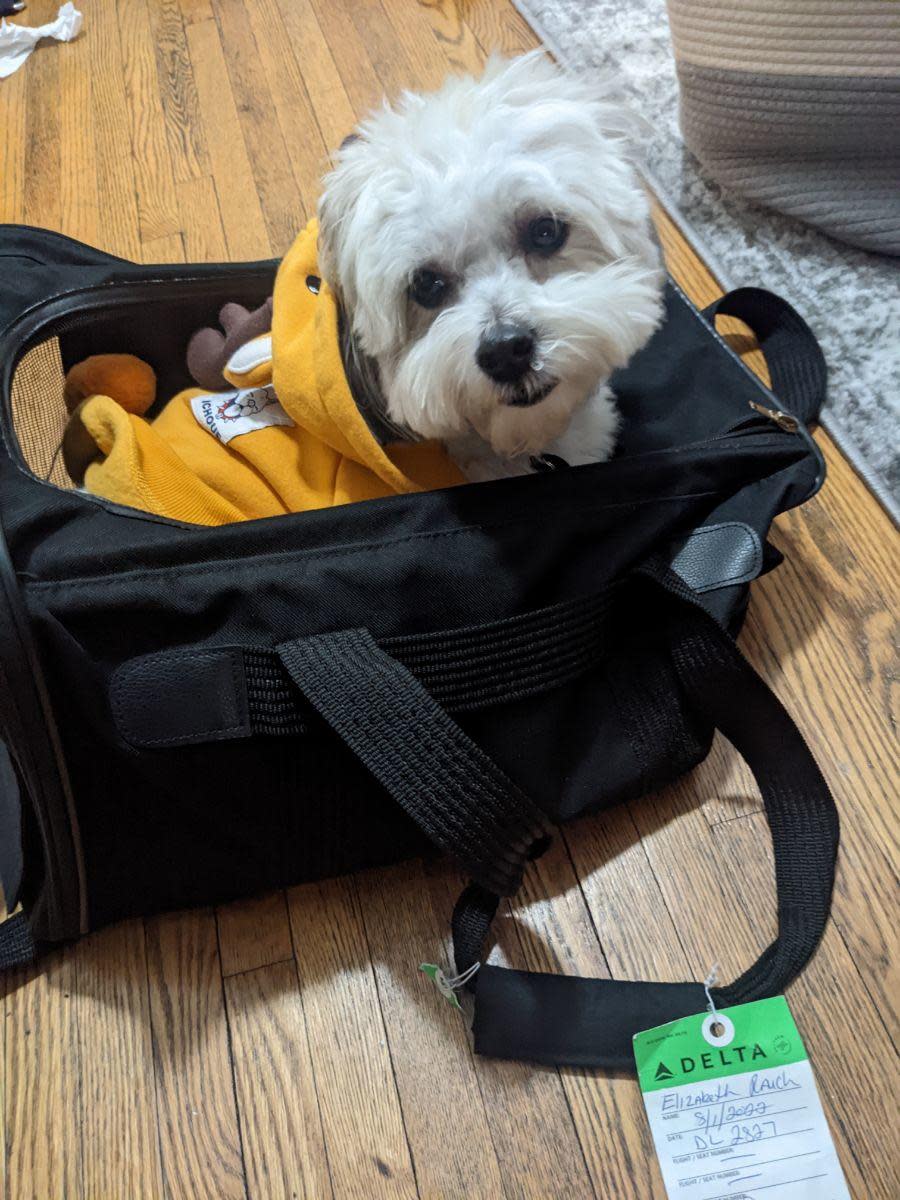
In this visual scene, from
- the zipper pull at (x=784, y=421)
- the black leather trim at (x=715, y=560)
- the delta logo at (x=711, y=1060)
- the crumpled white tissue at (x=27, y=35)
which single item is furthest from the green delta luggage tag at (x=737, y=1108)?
the crumpled white tissue at (x=27, y=35)

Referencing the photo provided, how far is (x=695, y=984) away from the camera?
0.79 meters

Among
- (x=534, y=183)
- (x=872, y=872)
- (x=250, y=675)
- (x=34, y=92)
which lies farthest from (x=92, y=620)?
(x=34, y=92)

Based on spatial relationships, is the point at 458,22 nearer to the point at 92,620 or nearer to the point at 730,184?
the point at 730,184

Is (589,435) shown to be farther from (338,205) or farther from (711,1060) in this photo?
(711,1060)

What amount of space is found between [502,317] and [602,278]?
101 mm

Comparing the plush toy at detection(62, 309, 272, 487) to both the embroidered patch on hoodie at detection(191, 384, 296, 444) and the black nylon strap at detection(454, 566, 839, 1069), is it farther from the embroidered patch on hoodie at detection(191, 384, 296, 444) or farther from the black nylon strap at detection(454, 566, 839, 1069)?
the black nylon strap at detection(454, 566, 839, 1069)

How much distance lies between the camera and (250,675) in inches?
28.0

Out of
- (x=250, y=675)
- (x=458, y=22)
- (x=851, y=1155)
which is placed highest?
(x=458, y=22)

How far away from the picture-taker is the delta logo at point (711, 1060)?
2.47 feet

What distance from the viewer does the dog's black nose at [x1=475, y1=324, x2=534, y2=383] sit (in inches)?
28.4

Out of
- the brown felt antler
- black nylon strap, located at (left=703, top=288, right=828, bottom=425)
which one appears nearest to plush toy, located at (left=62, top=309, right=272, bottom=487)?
the brown felt antler

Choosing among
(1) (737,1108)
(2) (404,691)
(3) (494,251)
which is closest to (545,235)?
(3) (494,251)

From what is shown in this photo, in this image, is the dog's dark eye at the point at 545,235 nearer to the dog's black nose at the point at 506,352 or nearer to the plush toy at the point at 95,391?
the dog's black nose at the point at 506,352

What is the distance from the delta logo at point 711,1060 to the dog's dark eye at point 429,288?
0.69 meters
